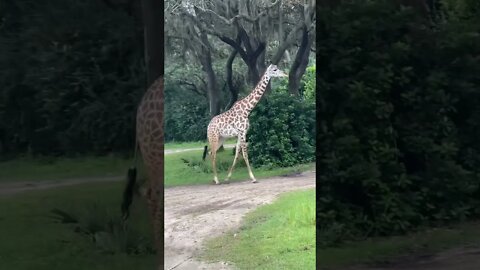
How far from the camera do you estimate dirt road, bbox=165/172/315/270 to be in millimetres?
5711

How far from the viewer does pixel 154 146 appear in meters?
5.75

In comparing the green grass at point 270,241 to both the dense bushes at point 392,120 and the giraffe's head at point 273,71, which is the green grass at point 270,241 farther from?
the giraffe's head at point 273,71

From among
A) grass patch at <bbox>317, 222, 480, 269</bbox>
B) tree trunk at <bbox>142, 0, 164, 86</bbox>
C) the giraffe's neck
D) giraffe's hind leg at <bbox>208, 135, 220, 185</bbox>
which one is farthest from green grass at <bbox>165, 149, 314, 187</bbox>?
grass patch at <bbox>317, 222, 480, 269</bbox>

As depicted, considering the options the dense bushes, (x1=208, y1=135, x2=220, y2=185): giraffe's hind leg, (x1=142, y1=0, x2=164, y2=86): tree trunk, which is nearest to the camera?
(x1=142, y1=0, x2=164, y2=86): tree trunk

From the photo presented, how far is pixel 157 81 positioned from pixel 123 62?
0.32 m

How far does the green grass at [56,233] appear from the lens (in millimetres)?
A: 5691

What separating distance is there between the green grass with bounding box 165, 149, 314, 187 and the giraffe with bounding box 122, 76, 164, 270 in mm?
86

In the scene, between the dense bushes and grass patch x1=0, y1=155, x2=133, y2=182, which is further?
the dense bushes

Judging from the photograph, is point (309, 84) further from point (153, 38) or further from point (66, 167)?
point (66, 167)

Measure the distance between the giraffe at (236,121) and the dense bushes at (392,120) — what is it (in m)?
0.48

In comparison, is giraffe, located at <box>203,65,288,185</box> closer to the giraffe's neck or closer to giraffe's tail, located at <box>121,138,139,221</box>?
the giraffe's neck

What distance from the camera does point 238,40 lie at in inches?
225

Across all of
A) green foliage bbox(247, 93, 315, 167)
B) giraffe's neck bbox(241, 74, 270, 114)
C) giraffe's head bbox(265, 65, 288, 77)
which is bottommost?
green foliage bbox(247, 93, 315, 167)

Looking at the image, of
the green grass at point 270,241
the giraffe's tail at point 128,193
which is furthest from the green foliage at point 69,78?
the green grass at point 270,241
